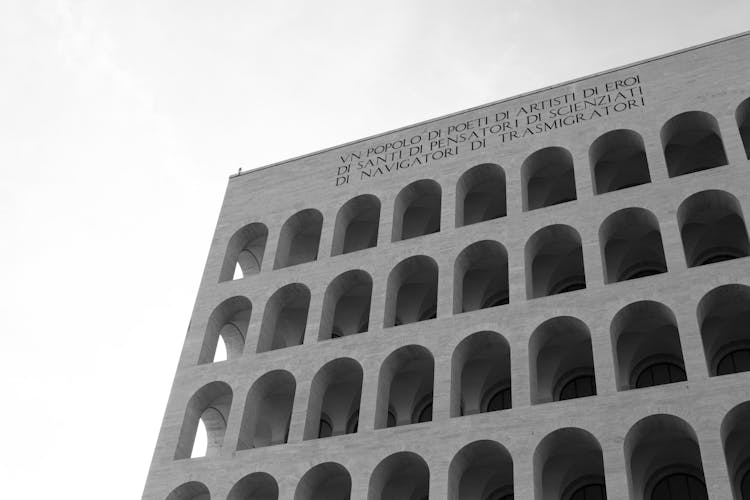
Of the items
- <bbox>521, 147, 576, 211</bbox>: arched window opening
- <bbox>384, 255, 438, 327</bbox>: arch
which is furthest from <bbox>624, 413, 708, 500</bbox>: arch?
<bbox>521, 147, 576, 211</bbox>: arched window opening

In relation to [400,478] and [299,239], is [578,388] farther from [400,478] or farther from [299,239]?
[299,239]

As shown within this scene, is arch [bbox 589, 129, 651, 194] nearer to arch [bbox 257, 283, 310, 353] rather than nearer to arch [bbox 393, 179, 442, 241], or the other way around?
arch [bbox 393, 179, 442, 241]

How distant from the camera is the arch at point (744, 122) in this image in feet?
90.4

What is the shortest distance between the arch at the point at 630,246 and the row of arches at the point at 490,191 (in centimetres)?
211

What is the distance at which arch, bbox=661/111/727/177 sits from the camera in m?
28.1

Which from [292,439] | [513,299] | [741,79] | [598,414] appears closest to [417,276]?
[513,299]

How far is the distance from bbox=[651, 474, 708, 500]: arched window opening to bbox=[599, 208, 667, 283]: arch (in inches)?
221

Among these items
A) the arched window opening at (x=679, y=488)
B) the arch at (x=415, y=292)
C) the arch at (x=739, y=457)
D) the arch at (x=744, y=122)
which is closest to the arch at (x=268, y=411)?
the arch at (x=415, y=292)

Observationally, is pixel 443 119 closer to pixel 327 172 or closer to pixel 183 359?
pixel 327 172

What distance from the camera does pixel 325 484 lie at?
84.1 ft

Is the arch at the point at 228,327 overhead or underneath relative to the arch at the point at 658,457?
overhead

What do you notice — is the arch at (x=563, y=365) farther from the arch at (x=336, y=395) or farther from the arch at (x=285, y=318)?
the arch at (x=285, y=318)

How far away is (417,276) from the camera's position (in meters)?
29.4

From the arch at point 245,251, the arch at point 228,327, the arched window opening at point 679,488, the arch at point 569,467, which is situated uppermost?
the arch at point 245,251
